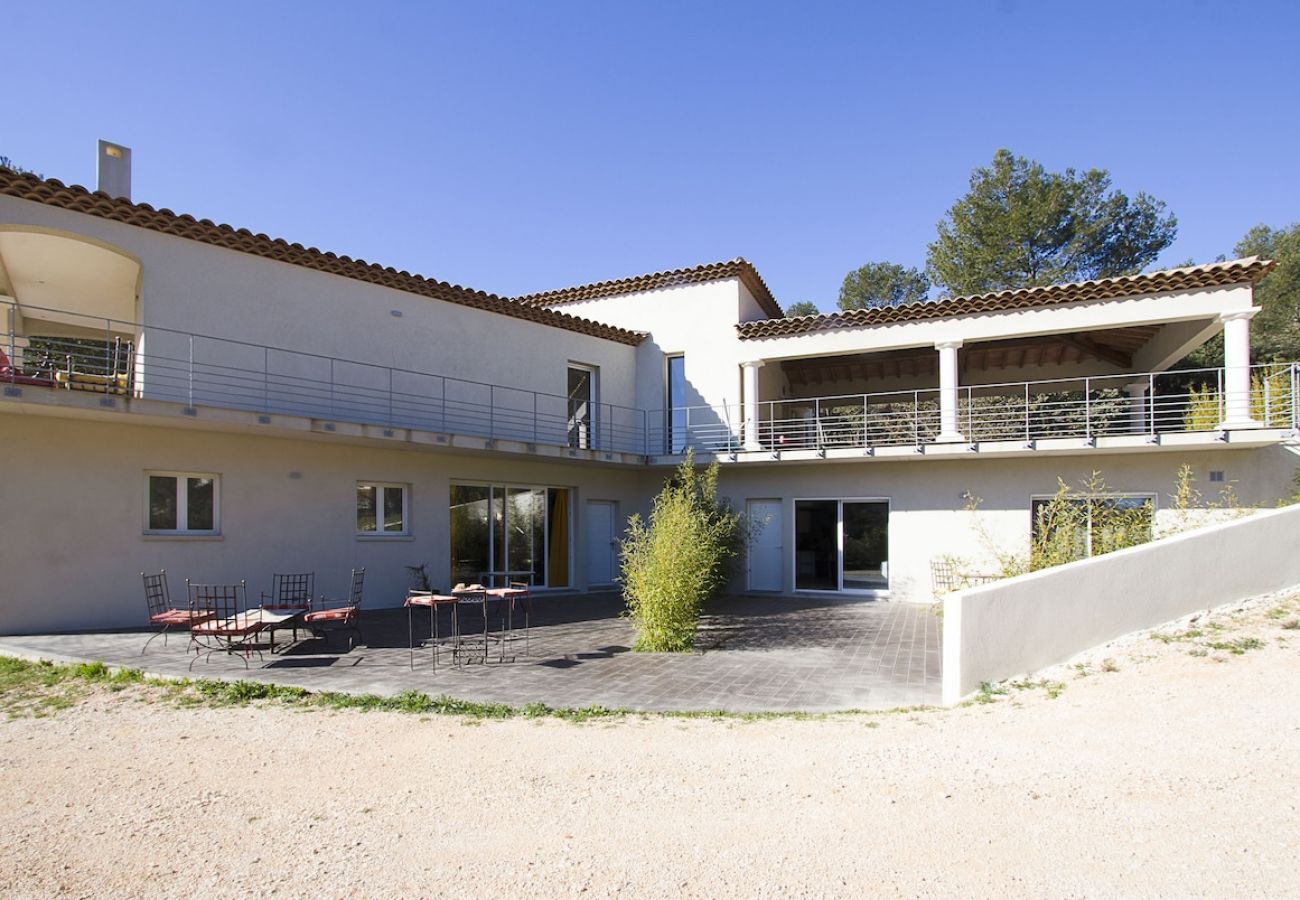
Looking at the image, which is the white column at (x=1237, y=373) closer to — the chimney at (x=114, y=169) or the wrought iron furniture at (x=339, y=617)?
the wrought iron furniture at (x=339, y=617)

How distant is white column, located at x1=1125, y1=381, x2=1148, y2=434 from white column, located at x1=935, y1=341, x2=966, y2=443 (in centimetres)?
318

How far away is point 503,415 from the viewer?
48.9 ft

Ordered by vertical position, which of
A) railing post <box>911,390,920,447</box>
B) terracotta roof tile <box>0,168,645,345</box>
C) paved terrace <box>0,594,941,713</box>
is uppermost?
terracotta roof tile <box>0,168,645,345</box>

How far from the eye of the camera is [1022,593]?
22.9ft

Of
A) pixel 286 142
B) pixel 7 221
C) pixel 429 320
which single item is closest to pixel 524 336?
pixel 429 320

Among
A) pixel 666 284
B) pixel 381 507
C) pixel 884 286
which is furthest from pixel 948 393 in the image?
pixel 884 286

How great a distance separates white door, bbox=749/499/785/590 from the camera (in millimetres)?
15750

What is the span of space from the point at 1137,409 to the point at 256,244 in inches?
622

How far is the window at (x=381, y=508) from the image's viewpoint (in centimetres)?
1298

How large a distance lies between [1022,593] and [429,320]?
1077 centimetres

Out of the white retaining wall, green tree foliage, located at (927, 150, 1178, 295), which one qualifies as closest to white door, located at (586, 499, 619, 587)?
the white retaining wall

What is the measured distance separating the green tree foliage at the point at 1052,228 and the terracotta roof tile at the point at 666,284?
9.53 meters

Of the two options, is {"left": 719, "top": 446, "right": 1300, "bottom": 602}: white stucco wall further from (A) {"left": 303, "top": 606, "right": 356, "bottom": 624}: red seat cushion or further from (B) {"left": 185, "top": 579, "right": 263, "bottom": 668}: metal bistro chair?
(B) {"left": 185, "top": 579, "right": 263, "bottom": 668}: metal bistro chair

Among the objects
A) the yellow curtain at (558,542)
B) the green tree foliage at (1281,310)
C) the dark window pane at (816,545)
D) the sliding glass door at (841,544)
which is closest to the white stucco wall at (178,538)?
the yellow curtain at (558,542)
